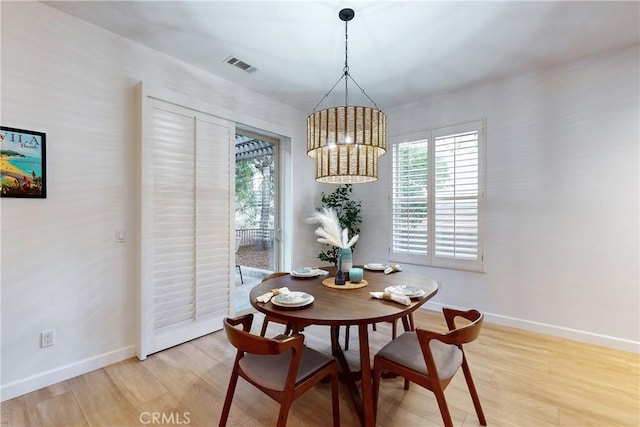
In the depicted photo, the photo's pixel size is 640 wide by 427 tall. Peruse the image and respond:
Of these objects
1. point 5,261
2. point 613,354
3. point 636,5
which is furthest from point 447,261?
point 5,261

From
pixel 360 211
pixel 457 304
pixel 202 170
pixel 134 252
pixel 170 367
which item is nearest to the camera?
pixel 170 367

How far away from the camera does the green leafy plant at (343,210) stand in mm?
4062

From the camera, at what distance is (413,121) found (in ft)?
12.4

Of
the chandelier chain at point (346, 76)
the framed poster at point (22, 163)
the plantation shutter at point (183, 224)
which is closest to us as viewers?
the framed poster at point (22, 163)

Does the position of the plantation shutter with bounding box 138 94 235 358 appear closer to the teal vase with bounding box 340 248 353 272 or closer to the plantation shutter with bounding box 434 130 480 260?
the teal vase with bounding box 340 248 353 272

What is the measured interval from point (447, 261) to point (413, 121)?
188cm

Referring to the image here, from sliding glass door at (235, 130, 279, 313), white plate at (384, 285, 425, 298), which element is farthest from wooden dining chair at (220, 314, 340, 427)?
sliding glass door at (235, 130, 279, 313)

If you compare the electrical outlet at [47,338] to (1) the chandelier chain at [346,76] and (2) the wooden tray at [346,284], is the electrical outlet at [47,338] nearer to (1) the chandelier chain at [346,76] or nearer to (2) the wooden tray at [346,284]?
(2) the wooden tray at [346,284]

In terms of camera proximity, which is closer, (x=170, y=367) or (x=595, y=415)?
(x=595, y=415)

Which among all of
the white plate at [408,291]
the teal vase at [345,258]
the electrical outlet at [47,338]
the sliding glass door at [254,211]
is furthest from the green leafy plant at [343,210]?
the electrical outlet at [47,338]

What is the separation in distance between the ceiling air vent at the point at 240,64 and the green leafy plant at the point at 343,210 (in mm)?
1907

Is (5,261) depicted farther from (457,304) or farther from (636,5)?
(636,5)

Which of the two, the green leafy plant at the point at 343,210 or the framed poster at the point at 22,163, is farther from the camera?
the green leafy plant at the point at 343,210

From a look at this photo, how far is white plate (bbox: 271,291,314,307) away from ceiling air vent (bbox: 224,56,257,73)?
232cm
